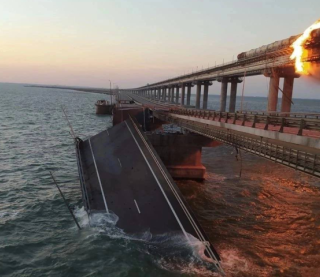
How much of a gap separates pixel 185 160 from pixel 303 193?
561 inches

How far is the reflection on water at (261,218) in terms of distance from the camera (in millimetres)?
19375

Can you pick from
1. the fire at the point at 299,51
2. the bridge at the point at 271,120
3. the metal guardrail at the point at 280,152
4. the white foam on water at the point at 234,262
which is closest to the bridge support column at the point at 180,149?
the bridge at the point at 271,120

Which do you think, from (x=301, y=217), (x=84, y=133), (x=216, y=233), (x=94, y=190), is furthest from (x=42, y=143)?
(x=301, y=217)

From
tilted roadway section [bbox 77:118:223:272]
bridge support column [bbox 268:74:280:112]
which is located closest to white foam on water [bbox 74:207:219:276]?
tilted roadway section [bbox 77:118:223:272]

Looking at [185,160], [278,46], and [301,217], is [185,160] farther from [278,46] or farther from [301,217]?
[278,46]

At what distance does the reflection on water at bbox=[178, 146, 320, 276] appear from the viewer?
19.4 m

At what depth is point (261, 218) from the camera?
26188mm

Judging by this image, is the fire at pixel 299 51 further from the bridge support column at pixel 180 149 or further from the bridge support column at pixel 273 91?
the bridge support column at pixel 180 149

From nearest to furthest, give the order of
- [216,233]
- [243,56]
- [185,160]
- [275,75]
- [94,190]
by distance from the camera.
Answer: [216,233] < [94,190] < [185,160] < [275,75] < [243,56]

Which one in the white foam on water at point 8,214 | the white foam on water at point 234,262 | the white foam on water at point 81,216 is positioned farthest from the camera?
the white foam on water at point 8,214

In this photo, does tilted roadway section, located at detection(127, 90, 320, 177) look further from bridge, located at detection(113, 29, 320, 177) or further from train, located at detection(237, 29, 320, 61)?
train, located at detection(237, 29, 320, 61)

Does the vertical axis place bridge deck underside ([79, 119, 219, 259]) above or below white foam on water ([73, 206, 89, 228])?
above

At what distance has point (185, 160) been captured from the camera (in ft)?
125

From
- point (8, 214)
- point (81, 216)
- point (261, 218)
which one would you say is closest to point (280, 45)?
point (261, 218)
